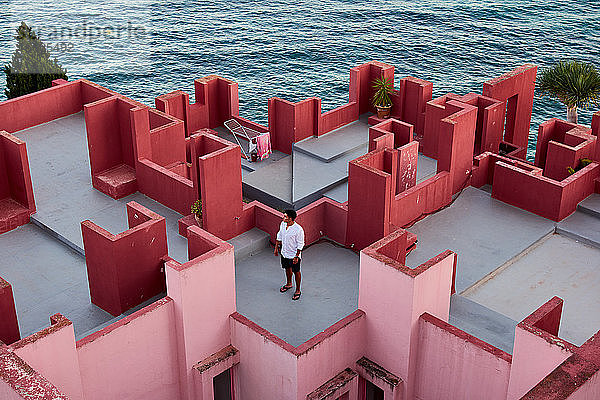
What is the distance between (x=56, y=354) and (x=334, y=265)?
853cm

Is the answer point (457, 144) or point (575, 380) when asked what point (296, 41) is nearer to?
point (457, 144)

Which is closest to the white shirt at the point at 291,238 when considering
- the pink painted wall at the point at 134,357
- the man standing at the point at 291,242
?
the man standing at the point at 291,242

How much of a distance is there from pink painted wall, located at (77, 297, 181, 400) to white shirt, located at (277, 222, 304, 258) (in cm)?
337

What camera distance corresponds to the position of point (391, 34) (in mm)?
66000

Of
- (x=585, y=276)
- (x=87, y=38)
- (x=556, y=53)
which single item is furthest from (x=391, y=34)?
(x=585, y=276)

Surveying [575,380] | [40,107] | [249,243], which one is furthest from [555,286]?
[40,107]

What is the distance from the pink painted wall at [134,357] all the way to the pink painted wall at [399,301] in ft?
13.1

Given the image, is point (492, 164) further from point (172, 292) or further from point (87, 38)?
point (87, 38)

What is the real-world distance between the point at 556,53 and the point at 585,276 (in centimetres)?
4325

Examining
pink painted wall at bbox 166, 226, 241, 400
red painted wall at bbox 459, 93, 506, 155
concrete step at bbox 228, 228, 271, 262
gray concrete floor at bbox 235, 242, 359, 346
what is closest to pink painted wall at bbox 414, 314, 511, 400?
gray concrete floor at bbox 235, 242, 359, 346

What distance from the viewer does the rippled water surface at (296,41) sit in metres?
56.1

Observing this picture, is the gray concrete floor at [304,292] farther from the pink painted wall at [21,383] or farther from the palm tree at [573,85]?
the palm tree at [573,85]

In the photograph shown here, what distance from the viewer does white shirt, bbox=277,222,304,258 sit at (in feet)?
57.3

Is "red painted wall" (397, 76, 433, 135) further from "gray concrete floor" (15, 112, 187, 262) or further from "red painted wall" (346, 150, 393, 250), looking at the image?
"gray concrete floor" (15, 112, 187, 262)
